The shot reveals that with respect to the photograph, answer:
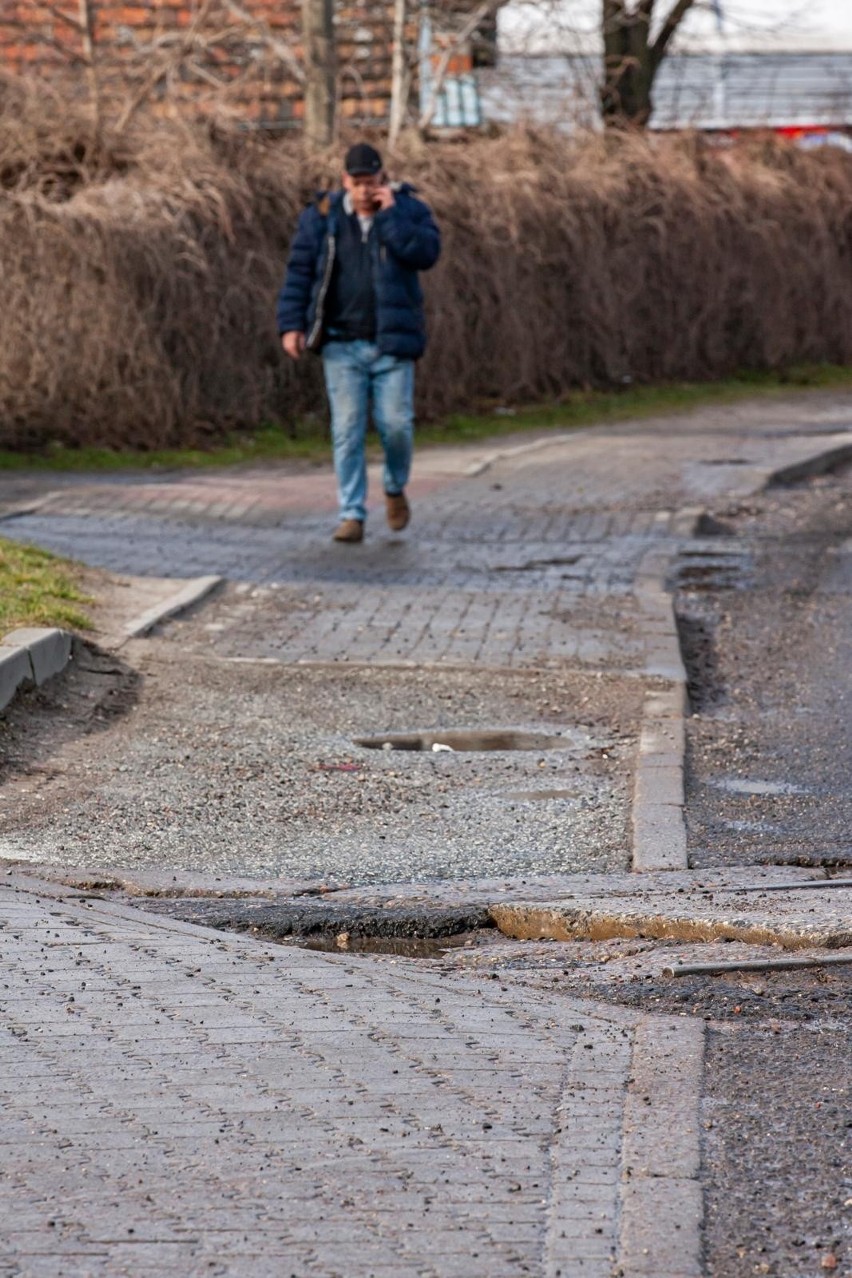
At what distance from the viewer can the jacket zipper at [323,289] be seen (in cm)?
1098

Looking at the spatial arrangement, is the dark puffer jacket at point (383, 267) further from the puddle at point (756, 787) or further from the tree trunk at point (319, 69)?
Result: the tree trunk at point (319, 69)

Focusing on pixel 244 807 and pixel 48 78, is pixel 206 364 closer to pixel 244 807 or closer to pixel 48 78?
pixel 48 78

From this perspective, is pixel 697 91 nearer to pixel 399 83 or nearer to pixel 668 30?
pixel 668 30

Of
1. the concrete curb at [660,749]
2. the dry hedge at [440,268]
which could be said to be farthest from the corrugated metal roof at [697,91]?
the concrete curb at [660,749]

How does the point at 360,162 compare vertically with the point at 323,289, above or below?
above

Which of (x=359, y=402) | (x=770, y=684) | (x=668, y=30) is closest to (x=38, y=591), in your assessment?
(x=359, y=402)

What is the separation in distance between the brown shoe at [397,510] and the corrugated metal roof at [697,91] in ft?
33.0

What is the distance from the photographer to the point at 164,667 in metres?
8.23

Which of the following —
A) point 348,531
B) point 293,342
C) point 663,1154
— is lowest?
point 348,531

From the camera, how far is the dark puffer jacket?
10898 millimetres

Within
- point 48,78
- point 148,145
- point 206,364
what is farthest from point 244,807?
Answer: point 48,78

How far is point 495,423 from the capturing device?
18219mm

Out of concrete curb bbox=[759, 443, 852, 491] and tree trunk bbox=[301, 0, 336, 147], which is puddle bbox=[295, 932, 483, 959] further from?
tree trunk bbox=[301, 0, 336, 147]

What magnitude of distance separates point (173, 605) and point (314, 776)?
2.88 m
